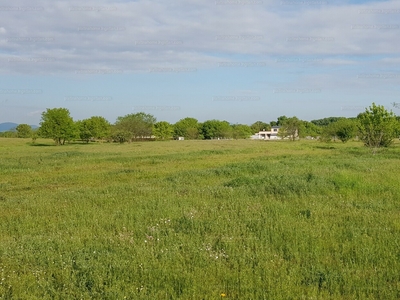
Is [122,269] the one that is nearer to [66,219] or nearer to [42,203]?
[66,219]

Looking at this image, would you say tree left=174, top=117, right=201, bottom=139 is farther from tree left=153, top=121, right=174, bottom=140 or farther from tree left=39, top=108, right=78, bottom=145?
tree left=39, top=108, right=78, bottom=145

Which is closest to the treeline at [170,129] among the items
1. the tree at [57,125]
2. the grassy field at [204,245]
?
the tree at [57,125]

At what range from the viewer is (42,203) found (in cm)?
1121

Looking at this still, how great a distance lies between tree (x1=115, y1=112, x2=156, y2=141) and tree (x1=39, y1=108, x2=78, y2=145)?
26233 millimetres

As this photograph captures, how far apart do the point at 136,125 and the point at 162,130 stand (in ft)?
54.5

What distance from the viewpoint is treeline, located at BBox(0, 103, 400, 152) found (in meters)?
38.5

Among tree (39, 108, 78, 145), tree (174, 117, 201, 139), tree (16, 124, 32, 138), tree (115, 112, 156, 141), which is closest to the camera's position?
tree (39, 108, 78, 145)

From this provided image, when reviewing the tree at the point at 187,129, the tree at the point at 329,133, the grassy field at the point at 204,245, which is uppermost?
the tree at the point at 187,129

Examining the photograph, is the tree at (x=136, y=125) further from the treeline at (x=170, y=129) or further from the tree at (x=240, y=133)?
the tree at (x=240, y=133)

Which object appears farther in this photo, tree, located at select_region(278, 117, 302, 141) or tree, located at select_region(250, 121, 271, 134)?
tree, located at select_region(250, 121, 271, 134)

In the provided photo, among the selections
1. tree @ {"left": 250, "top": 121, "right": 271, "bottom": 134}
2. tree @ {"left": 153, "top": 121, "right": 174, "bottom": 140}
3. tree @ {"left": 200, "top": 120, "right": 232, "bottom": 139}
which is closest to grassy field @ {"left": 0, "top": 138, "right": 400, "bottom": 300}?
tree @ {"left": 153, "top": 121, "right": 174, "bottom": 140}

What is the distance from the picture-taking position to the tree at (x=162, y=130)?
13068 cm

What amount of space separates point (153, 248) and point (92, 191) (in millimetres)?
7440

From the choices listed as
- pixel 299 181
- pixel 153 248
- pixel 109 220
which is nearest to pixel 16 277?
pixel 153 248
